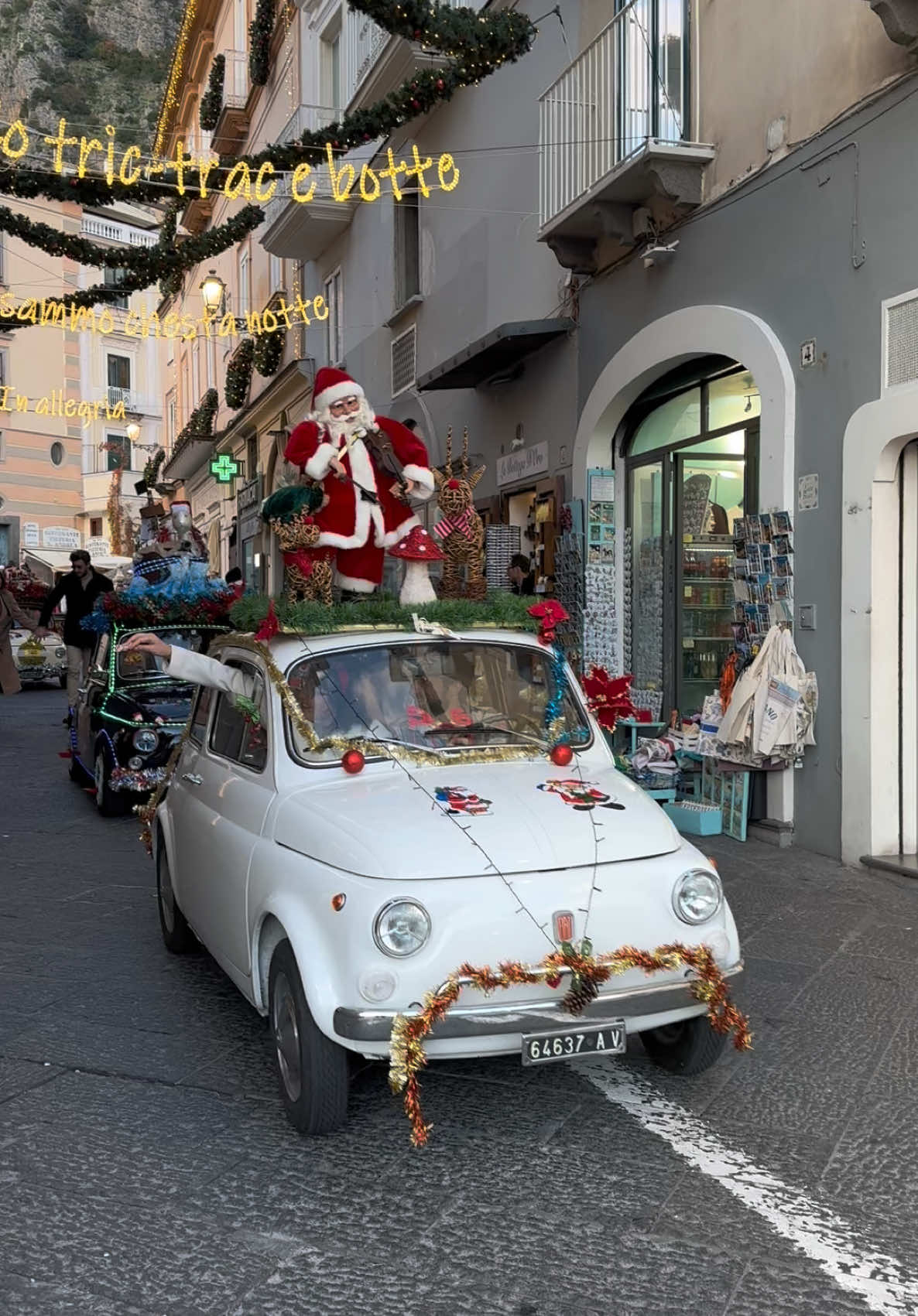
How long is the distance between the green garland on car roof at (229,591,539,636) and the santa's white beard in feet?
5.56

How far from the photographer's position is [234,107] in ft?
84.1

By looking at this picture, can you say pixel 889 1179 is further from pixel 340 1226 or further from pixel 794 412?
pixel 794 412

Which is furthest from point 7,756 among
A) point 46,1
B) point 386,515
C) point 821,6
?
point 46,1

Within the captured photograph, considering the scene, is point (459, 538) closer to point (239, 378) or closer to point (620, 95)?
point (620, 95)

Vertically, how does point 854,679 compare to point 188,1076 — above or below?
above

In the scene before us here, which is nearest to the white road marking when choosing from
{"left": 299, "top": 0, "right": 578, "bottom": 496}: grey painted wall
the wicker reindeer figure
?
the wicker reindeer figure

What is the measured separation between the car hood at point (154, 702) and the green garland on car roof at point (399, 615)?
15.5 ft

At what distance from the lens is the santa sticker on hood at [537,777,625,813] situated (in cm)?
393

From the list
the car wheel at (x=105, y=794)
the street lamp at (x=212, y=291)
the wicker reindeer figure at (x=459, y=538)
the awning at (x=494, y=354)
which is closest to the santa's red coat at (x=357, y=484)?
the wicker reindeer figure at (x=459, y=538)

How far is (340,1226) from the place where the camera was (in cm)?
316

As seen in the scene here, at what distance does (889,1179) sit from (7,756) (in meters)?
11.3

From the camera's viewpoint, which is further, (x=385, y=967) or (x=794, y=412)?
(x=794, y=412)

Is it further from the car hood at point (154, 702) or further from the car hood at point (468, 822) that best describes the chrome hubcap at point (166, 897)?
the car hood at point (154, 702)

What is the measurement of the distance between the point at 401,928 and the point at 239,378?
24367 millimetres
